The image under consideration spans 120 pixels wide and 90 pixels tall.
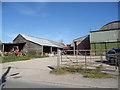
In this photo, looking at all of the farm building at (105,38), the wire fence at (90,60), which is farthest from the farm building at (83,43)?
the wire fence at (90,60)

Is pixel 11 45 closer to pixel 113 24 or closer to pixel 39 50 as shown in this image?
pixel 39 50

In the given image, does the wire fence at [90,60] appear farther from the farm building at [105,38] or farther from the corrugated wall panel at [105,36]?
the corrugated wall panel at [105,36]

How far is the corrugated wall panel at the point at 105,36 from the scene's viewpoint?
3256 cm

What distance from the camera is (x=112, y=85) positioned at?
263 inches

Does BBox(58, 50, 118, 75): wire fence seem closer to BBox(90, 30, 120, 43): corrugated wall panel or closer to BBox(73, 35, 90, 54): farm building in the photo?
BBox(90, 30, 120, 43): corrugated wall panel

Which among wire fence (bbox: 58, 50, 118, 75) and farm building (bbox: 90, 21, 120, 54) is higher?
farm building (bbox: 90, 21, 120, 54)

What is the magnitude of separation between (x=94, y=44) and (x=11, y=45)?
889 inches

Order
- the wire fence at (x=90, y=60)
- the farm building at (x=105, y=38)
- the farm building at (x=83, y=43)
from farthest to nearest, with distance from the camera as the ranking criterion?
the farm building at (x=83, y=43)
the farm building at (x=105, y=38)
the wire fence at (x=90, y=60)

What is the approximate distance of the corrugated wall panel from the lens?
32.6 m

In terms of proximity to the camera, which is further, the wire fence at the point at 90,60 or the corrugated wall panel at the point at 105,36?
the corrugated wall panel at the point at 105,36

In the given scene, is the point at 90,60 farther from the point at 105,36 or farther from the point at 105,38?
the point at 105,36

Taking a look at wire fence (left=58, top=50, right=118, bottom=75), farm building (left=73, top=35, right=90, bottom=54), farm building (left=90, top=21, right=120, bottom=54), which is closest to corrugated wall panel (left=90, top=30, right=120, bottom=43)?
farm building (left=90, top=21, right=120, bottom=54)

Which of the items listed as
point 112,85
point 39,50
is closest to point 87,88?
point 112,85

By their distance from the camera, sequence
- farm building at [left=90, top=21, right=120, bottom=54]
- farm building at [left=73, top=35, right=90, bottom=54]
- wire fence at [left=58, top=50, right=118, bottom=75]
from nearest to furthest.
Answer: wire fence at [left=58, top=50, right=118, bottom=75] → farm building at [left=90, top=21, right=120, bottom=54] → farm building at [left=73, top=35, right=90, bottom=54]
